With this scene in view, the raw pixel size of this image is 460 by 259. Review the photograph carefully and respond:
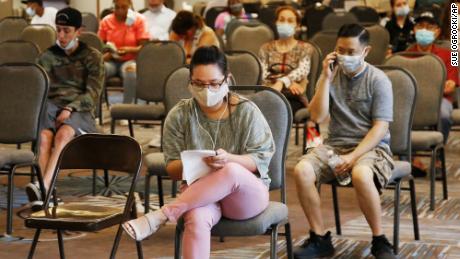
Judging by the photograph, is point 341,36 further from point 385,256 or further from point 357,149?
point 385,256

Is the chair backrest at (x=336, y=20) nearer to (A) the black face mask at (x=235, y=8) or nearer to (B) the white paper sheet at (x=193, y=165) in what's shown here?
(A) the black face mask at (x=235, y=8)

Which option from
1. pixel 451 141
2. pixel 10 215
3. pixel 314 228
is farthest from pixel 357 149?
pixel 451 141

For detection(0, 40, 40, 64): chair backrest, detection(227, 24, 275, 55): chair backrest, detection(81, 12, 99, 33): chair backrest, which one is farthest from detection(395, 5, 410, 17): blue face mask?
detection(0, 40, 40, 64): chair backrest

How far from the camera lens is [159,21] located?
11875 millimetres

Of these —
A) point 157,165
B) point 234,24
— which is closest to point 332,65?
point 157,165

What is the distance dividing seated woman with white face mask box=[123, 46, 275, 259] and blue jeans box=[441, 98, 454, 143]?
326 centimetres

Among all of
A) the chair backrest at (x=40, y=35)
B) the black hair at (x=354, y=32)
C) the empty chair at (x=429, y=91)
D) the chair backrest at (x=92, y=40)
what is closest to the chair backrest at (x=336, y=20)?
the chair backrest at (x=40, y=35)

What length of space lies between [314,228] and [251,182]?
1109mm

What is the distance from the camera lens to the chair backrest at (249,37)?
1041cm

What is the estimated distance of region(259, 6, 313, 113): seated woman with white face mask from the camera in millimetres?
8016

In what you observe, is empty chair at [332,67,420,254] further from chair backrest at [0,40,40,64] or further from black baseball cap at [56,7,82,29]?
chair backrest at [0,40,40,64]

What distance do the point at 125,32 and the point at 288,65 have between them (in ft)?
10.4

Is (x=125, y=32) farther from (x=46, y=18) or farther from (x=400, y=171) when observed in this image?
(x=400, y=171)

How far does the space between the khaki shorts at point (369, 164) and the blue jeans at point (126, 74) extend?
4466 millimetres
